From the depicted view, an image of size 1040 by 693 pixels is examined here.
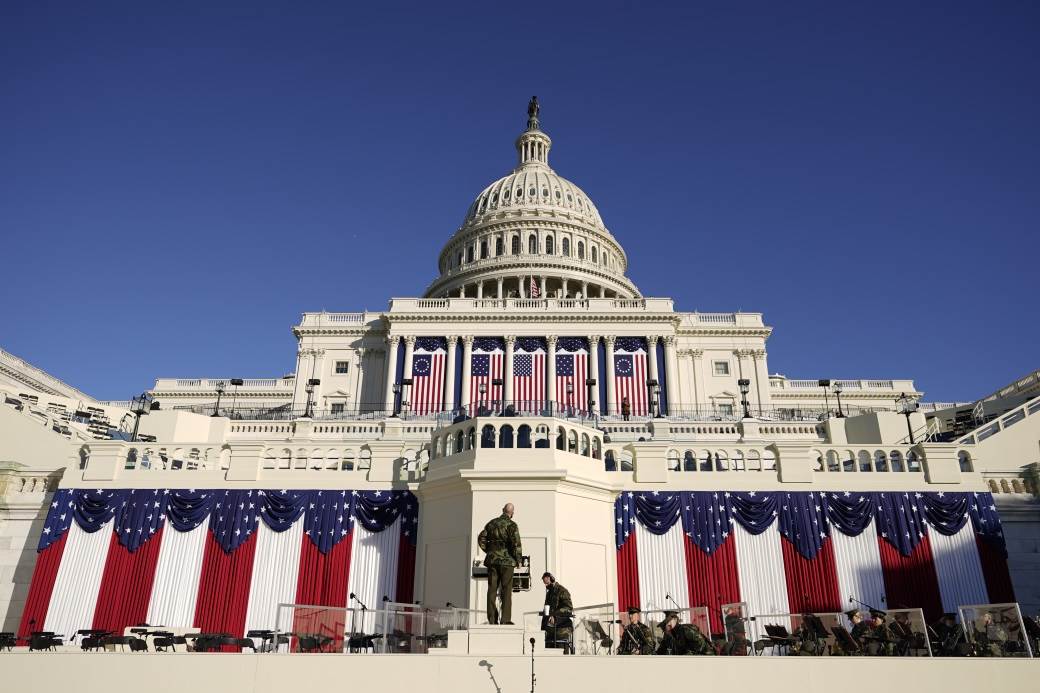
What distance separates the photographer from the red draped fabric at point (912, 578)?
19.0 metres

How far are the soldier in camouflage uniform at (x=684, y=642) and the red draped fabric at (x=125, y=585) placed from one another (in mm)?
14858

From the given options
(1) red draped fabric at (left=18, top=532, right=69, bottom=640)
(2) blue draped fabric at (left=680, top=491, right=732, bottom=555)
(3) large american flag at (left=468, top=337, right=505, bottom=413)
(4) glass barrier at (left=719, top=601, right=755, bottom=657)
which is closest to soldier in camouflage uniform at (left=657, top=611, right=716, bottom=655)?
(4) glass barrier at (left=719, top=601, right=755, bottom=657)

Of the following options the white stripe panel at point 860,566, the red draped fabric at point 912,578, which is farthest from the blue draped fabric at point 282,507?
the red draped fabric at point 912,578

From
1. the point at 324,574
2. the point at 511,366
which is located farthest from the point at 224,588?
the point at 511,366

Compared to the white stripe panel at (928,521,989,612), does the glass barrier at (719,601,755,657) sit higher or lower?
lower

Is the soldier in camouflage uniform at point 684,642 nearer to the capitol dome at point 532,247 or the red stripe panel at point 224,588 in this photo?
the red stripe panel at point 224,588

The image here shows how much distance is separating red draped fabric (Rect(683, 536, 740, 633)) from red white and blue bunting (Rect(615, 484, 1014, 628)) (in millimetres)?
28

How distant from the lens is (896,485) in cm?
2023

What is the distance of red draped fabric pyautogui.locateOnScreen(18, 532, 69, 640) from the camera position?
63.5 feet

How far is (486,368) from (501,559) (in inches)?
1743

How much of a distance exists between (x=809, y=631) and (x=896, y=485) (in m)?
8.82

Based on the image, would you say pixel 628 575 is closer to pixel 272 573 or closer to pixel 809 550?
pixel 809 550

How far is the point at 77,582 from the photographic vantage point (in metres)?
20.0

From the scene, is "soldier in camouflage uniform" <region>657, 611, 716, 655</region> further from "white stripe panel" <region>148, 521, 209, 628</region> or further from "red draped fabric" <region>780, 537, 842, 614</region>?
"white stripe panel" <region>148, 521, 209, 628</region>
